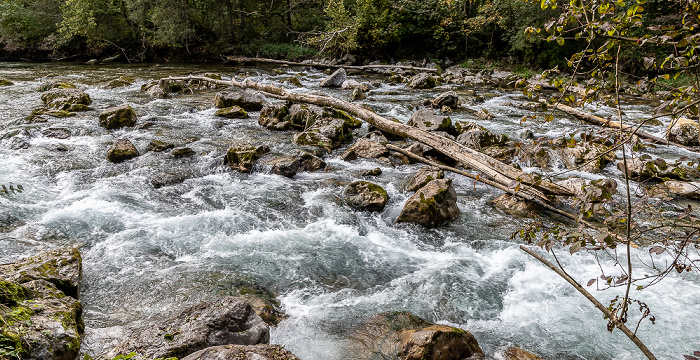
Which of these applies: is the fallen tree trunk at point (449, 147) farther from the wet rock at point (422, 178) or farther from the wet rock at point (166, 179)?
the wet rock at point (166, 179)

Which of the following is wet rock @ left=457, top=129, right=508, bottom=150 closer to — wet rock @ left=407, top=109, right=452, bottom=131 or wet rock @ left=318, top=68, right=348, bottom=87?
wet rock @ left=407, top=109, right=452, bottom=131

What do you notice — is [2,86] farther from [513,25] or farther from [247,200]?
[513,25]

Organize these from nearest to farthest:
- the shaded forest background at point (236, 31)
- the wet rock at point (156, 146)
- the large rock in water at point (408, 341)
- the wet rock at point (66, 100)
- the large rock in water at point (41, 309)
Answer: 1. the large rock in water at point (41, 309)
2. the large rock in water at point (408, 341)
3. the wet rock at point (156, 146)
4. the wet rock at point (66, 100)
5. the shaded forest background at point (236, 31)

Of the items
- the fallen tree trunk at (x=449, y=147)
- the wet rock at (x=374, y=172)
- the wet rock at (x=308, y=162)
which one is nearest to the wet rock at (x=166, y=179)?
the wet rock at (x=308, y=162)

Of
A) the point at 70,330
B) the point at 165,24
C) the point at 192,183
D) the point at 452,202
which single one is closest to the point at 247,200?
the point at 192,183

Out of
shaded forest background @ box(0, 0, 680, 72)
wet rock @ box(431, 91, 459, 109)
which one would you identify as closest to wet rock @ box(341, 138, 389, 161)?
wet rock @ box(431, 91, 459, 109)

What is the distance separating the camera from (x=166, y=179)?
7113 millimetres

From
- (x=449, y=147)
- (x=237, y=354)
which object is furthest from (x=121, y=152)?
(x=237, y=354)

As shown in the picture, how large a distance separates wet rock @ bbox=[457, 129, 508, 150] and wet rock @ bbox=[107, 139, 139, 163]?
22.9 ft

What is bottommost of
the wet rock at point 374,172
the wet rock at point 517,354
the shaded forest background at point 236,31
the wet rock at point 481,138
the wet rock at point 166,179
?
the wet rock at point 517,354

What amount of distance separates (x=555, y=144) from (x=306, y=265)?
3.45 metres

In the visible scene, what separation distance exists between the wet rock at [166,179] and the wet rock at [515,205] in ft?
18.0

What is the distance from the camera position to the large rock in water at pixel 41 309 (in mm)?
2564

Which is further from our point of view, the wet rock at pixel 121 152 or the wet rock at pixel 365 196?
the wet rock at pixel 121 152
